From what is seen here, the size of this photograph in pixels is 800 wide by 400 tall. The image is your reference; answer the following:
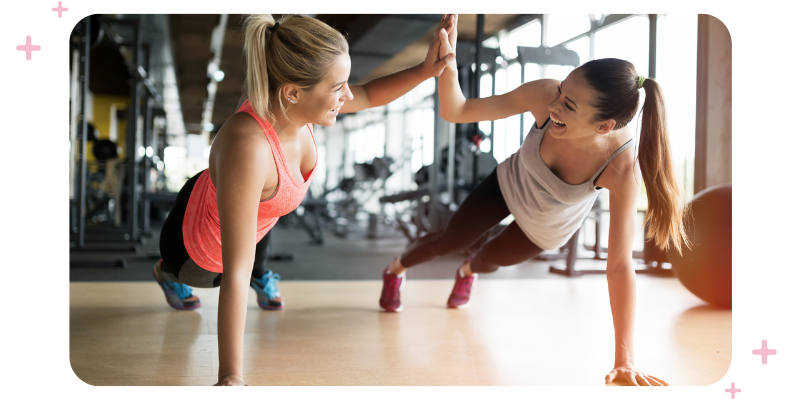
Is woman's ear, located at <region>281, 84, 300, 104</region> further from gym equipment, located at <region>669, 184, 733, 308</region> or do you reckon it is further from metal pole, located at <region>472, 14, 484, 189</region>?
metal pole, located at <region>472, 14, 484, 189</region>

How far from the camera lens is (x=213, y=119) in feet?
50.2

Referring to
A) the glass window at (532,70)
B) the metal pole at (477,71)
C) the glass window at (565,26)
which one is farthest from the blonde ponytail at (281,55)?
the glass window at (532,70)

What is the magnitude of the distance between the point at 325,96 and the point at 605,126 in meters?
0.62

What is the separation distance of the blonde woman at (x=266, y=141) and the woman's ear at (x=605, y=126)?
405 millimetres

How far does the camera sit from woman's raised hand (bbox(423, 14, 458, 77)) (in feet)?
4.41

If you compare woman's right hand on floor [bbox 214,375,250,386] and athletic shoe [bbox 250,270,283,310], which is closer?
woman's right hand on floor [bbox 214,375,250,386]

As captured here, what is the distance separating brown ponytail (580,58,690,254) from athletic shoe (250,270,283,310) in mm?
1334

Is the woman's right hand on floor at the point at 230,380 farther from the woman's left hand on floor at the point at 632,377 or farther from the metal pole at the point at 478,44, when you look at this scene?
the metal pole at the point at 478,44

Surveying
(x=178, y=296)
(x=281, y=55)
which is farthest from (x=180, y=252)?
(x=281, y=55)

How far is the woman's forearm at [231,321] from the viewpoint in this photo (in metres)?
0.99

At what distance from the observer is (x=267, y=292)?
2.03 m

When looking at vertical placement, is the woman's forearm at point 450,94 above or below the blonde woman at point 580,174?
above
